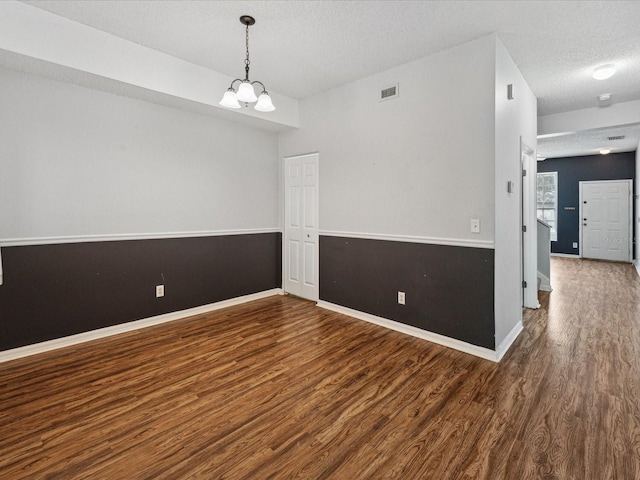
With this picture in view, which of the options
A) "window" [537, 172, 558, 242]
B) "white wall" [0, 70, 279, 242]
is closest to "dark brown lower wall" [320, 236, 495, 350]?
"white wall" [0, 70, 279, 242]

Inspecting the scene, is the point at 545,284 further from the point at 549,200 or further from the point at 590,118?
the point at 549,200

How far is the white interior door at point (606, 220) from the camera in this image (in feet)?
26.7

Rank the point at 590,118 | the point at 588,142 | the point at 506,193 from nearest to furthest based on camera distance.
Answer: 1. the point at 506,193
2. the point at 590,118
3. the point at 588,142

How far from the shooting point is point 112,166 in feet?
11.6

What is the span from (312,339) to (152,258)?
206 cm

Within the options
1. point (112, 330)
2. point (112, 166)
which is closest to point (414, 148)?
point (112, 166)

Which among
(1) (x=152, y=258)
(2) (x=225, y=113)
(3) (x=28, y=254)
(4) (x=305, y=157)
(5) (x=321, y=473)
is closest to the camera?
(5) (x=321, y=473)

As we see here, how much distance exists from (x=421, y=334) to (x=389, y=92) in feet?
8.63

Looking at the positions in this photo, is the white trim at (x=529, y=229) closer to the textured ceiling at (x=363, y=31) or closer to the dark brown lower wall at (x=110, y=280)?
the textured ceiling at (x=363, y=31)

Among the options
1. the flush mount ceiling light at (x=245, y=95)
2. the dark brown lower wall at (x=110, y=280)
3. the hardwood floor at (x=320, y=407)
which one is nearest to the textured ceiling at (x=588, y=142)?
the hardwood floor at (x=320, y=407)

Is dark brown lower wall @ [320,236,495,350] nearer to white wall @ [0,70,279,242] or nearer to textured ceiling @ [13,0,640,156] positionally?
white wall @ [0,70,279,242]

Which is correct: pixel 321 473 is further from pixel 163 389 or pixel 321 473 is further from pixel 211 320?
pixel 211 320

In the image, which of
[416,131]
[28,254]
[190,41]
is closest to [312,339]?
[416,131]

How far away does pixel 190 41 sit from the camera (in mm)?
3119
